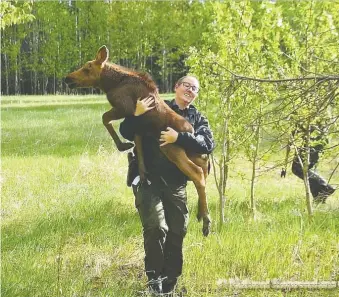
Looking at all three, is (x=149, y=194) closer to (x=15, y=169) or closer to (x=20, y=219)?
(x=20, y=219)

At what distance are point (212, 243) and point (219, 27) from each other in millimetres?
2970

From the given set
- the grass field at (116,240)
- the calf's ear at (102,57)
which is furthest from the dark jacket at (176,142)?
the grass field at (116,240)

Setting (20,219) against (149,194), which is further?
(20,219)

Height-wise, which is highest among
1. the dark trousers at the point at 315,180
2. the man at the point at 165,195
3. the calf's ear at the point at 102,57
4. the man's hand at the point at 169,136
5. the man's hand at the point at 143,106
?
the calf's ear at the point at 102,57

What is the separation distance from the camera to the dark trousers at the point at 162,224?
13.9ft

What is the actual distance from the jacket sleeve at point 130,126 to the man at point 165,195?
0.03 feet

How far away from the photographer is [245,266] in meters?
5.39

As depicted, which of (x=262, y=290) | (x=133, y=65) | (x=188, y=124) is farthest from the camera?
(x=133, y=65)

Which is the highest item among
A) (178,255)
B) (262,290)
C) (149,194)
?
(149,194)

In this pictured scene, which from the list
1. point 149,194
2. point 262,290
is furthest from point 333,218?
point 149,194

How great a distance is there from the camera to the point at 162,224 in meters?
4.27

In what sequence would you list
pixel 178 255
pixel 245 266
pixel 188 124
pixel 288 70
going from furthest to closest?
pixel 288 70 → pixel 245 266 → pixel 178 255 → pixel 188 124

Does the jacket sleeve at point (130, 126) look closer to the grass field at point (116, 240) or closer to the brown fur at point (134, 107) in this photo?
the brown fur at point (134, 107)

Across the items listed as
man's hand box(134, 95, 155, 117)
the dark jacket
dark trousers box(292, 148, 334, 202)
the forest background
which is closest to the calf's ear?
man's hand box(134, 95, 155, 117)
